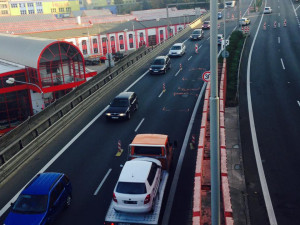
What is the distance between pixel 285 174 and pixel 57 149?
14233mm

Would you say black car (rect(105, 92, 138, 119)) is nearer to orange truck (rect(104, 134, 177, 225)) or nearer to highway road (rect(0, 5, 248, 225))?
highway road (rect(0, 5, 248, 225))

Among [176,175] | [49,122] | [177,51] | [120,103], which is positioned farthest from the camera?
[177,51]

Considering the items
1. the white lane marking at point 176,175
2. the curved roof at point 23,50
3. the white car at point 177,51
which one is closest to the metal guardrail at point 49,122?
the curved roof at point 23,50

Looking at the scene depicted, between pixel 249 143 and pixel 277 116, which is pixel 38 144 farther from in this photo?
pixel 277 116

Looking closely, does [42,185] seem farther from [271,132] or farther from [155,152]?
[271,132]

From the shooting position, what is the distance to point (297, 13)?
9056cm

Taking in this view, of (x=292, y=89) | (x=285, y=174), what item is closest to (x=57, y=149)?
(x=285, y=174)

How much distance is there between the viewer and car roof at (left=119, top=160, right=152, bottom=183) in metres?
14.7

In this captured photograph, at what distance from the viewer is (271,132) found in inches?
913

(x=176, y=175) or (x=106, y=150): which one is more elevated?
(x=106, y=150)

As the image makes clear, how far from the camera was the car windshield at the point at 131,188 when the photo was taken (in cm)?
1434

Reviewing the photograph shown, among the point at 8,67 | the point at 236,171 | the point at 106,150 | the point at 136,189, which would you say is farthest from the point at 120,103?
the point at 8,67

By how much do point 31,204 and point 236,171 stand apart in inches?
431

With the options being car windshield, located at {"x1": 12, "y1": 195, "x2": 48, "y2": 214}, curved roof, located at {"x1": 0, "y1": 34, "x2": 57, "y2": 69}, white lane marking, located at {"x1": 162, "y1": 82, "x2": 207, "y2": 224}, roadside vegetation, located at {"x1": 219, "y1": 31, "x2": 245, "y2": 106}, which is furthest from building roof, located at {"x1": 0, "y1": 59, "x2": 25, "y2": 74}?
car windshield, located at {"x1": 12, "y1": 195, "x2": 48, "y2": 214}
